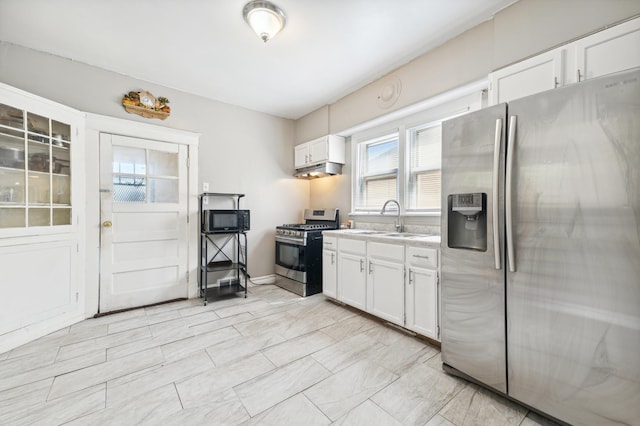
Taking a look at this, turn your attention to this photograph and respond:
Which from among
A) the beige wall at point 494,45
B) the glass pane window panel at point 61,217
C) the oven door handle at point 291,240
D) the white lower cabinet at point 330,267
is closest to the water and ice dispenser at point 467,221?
the beige wall at point 494,45

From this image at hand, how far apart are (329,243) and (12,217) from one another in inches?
121

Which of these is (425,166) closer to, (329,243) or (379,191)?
(379,191)

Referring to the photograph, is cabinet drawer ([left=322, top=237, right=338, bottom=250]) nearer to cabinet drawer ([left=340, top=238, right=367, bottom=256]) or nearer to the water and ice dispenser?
cabinet drawer ([left=340, top=238, right=367, bottom=256])

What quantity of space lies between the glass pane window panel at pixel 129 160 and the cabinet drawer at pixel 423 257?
3.22m

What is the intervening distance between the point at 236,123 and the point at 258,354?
3.20 meters

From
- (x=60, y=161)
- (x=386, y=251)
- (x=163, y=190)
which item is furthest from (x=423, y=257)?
(x=60, y=161)

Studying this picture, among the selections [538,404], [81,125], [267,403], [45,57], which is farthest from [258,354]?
[45,57]

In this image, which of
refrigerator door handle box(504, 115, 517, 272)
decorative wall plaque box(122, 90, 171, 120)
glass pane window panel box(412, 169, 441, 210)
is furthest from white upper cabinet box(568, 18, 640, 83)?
decorative wall plaque box(122, 90, 171, 120)

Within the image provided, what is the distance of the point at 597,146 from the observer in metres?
1.28

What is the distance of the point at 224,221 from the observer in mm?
3422

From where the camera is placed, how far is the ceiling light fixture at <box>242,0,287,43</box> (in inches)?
79.0

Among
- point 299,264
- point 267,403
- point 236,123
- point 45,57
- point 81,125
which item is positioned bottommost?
point 267,403

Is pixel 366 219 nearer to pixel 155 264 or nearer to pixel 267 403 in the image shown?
pixel 267 403

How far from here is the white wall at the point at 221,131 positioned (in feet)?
8.75
